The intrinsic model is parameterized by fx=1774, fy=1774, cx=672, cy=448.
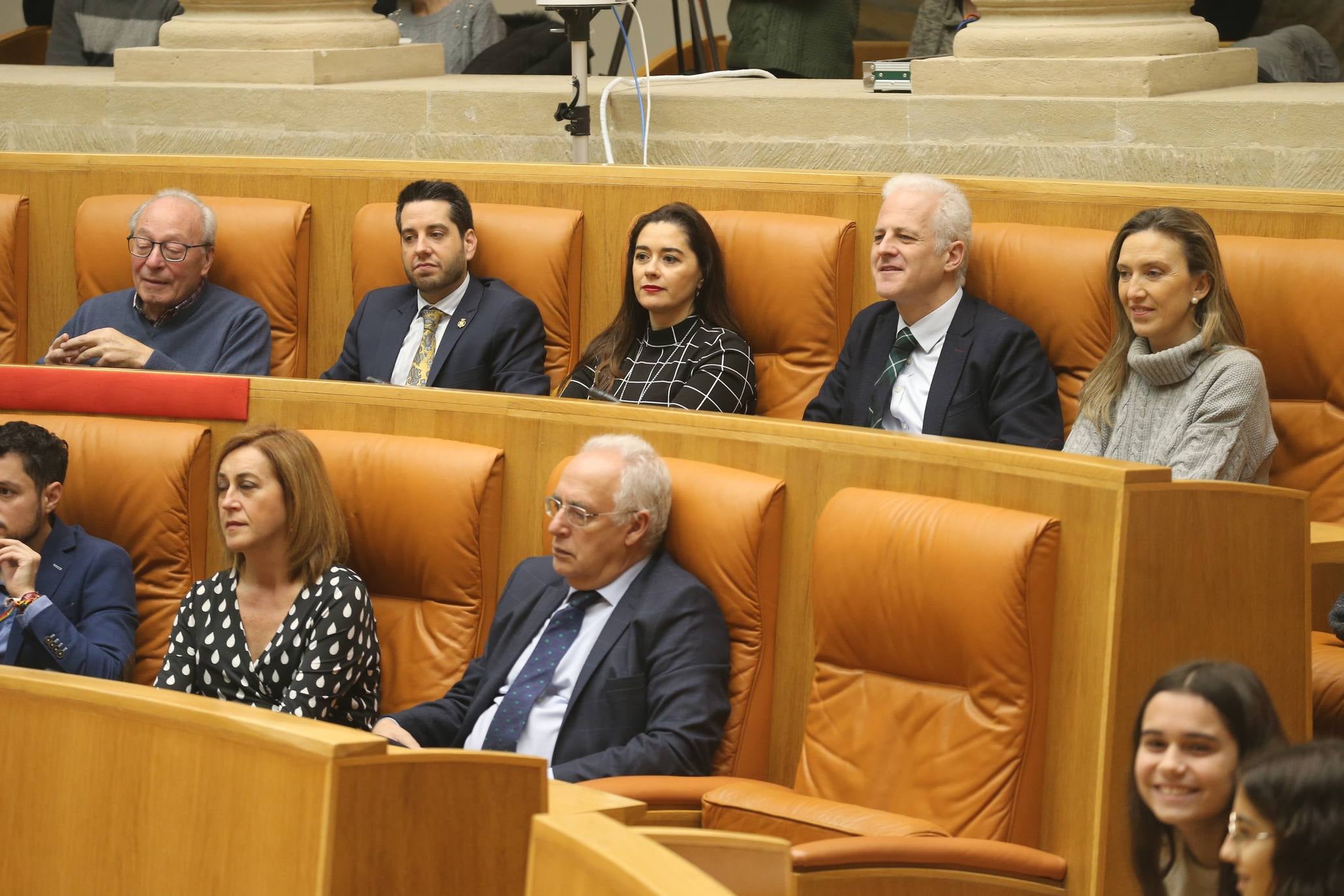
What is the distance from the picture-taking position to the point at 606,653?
2.73 metres

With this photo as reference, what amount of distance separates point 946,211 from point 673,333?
1.99 feet

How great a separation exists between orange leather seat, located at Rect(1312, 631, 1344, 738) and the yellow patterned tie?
6.27 feet

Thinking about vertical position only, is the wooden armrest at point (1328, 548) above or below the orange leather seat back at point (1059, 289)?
below

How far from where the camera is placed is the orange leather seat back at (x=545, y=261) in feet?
12.7

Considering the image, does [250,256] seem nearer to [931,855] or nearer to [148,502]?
[148,502]

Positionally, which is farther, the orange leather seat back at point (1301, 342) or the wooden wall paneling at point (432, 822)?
the orange leather seat back at point (1301, 342)

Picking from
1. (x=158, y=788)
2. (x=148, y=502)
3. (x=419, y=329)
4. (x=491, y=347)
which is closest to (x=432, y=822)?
(x=158, y=788)

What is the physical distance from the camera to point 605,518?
2746 millimetres

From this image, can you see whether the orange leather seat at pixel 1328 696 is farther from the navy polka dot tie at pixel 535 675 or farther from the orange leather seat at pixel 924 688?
the navy polka dot tie at pixel 535 675

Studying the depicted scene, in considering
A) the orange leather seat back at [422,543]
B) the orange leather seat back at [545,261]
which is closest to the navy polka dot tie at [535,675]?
the orange leather seat back at [422,543]

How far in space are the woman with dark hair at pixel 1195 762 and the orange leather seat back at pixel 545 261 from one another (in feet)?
6.87

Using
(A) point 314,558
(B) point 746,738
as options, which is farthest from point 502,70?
(B) point 746,738

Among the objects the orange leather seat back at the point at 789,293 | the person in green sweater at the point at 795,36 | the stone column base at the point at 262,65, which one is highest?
the person in green sweater at the point at 795,36

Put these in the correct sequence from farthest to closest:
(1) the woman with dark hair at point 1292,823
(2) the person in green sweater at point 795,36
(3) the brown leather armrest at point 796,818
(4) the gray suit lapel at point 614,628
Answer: (2) the person in green sweater at point 795,36 → (4) the gray suit lapel at point 614,628 → (3) the brown leather armrest at point 796,818 → (1) the woman with dark hair at point 1292,823
